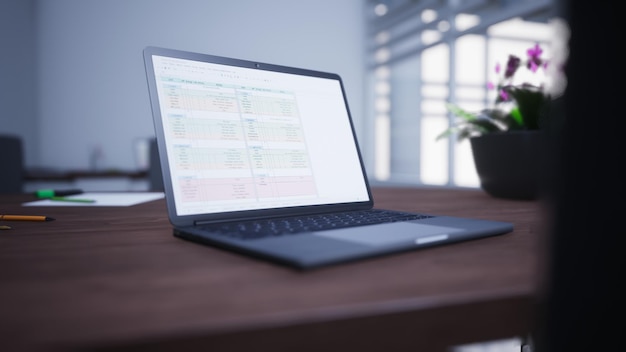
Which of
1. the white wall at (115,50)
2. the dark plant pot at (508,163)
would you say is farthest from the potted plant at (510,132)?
the white wall at (115,50)

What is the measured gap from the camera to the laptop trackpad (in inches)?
16.4

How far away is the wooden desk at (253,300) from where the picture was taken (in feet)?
0.74

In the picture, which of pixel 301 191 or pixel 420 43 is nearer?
pixel 301 191

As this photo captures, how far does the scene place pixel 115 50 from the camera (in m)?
3.66

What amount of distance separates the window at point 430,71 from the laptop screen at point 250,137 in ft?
6.63

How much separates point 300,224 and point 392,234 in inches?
5.0

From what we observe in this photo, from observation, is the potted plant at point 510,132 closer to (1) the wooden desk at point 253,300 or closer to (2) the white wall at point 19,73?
(1) the wooden desk at point 253,300

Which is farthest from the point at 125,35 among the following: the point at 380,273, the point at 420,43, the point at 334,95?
the point at 380,273

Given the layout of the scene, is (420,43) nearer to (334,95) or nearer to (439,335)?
(334,95)

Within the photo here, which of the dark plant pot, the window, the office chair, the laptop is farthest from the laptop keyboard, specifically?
the window

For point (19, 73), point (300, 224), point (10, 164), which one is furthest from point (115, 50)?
point (300, 224)

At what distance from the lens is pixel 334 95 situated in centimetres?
78

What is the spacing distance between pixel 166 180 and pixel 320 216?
23cm

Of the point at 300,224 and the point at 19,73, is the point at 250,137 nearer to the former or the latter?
the point at 300,224
